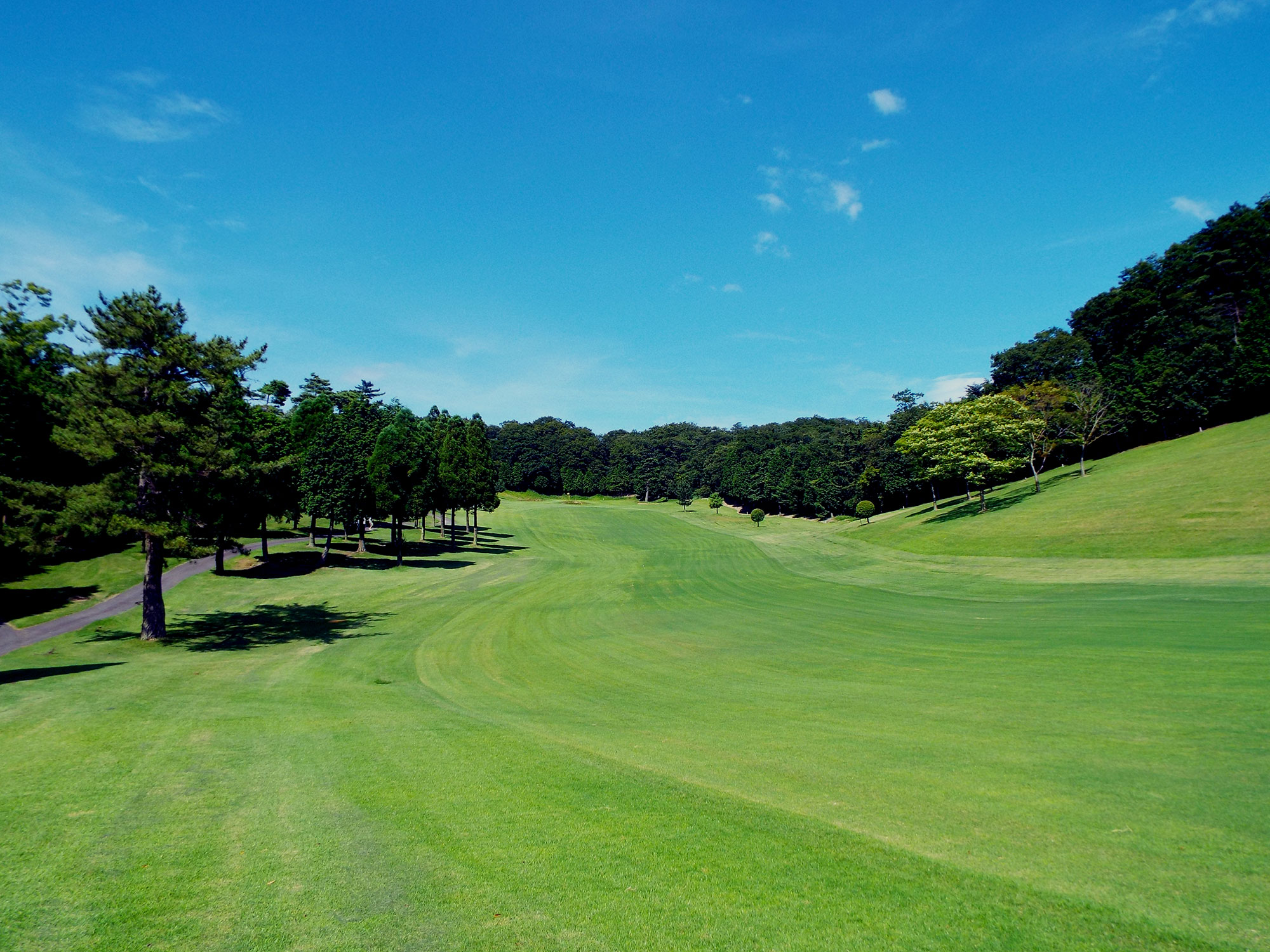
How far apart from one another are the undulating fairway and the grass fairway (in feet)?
0.17

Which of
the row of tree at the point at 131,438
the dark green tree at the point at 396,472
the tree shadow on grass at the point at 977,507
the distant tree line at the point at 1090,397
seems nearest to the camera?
the row of tree at the point at 131,438

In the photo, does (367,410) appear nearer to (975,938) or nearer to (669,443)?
(975,938)

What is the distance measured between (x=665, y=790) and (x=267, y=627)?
93.2 feet

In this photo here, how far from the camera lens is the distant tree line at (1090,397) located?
65250 mm

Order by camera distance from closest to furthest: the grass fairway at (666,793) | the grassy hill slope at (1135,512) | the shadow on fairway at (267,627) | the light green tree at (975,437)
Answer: the grass fairway at (666,793) → the shadow on fairway at (267,627) → the grassy hill slope at (1135,512) → the light green tree at (975,437)

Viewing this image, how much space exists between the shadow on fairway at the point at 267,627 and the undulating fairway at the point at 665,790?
1.32 m

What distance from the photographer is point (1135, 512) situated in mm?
42500

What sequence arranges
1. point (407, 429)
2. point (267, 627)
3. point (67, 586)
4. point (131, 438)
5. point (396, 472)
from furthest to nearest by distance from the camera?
point (407, 429) < point (396, 472) < point (67, 586) < point (267, 627) < point (131, 438)

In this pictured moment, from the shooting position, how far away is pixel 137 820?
7.64 m

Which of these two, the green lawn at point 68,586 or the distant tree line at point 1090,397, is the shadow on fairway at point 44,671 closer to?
the green lawn at point 68,586

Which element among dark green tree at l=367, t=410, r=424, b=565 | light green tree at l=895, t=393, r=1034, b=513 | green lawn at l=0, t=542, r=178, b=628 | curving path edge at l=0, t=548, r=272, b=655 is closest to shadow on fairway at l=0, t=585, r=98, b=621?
green lawn at l=0, t=542, r=178, b=628

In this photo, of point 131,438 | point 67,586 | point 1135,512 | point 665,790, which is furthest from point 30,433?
point 1135,512

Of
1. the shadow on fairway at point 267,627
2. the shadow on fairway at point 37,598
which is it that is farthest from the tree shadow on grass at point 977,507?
the shadow on fairway at point 37,598

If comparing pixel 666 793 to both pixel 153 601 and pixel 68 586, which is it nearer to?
pixel 153 601
